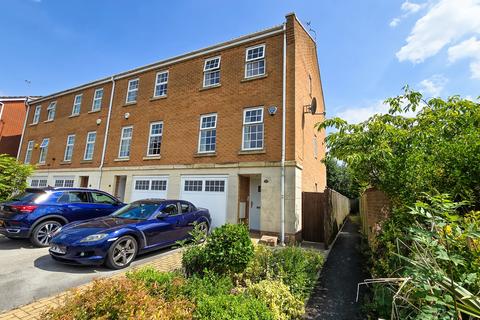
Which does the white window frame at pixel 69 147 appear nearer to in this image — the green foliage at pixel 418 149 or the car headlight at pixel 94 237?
the car headlight at pixel 94 237

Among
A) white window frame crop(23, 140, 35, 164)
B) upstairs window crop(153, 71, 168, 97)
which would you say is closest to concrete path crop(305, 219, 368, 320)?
upstairs window crop(153, 71, 168, 97)

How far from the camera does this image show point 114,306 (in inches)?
108

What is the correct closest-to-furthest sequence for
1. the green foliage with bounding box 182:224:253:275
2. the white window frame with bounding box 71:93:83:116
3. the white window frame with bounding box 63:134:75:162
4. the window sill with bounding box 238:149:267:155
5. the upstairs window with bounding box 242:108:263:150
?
the green foliage with bounding box 182:224:253:275 → the window sill with bounding box 238:149:267:155 → the upstairs window with bounding box 242:108:263:150 → the white window frame with bounding box 63:134:75:162 → the white window frame with bounding box 71:93:83:116

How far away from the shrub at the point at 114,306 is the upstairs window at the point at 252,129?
8921mm

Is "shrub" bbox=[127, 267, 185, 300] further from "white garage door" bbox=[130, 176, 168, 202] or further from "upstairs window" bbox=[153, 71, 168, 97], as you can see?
"upstairs window" bbox=[153, 71, 168, 97]

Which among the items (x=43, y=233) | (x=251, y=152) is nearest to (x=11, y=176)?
(x=43, y=233)

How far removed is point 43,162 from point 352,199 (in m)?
31.3

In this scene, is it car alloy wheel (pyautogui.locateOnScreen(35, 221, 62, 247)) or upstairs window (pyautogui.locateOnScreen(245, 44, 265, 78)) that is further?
upstairs window (pyautogui.locateOnScreen(245, 44, 265, 78))

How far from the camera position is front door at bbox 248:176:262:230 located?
38.4 feet

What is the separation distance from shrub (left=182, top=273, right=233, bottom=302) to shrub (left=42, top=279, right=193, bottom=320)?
46cm

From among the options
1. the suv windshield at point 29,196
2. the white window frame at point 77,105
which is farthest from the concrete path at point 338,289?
the white window frame at point 77,105

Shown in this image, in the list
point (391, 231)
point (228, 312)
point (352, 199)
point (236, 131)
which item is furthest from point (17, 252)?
point (352, 199)

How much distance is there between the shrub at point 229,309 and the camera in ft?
10.1

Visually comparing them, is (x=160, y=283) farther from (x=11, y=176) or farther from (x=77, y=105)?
(x=77, y=105)
